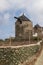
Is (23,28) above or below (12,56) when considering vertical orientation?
above

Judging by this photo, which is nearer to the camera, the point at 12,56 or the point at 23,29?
the point at 12,56

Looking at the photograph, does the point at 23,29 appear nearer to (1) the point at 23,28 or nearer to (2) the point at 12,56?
(1) the point at 23,28

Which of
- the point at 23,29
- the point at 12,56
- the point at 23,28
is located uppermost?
the point at 23,28

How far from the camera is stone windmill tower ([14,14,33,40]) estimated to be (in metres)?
45.3

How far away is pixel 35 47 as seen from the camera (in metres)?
35.5

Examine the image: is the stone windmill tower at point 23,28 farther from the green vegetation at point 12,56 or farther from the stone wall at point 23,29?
the green vegetation at point 12,56

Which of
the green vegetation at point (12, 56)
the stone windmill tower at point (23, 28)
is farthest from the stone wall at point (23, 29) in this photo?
the green vegetation at point (12, 56)

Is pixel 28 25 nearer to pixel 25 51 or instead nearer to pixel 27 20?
pixel 27 20

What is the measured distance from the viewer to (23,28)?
45656 mm

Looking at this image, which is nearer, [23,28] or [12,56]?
[12,56]

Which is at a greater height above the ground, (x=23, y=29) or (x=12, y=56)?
(x=23, y=29)

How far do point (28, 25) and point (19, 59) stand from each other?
21.4 metres

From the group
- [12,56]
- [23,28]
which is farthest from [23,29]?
[12,56]

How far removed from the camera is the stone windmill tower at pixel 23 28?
45281mm
